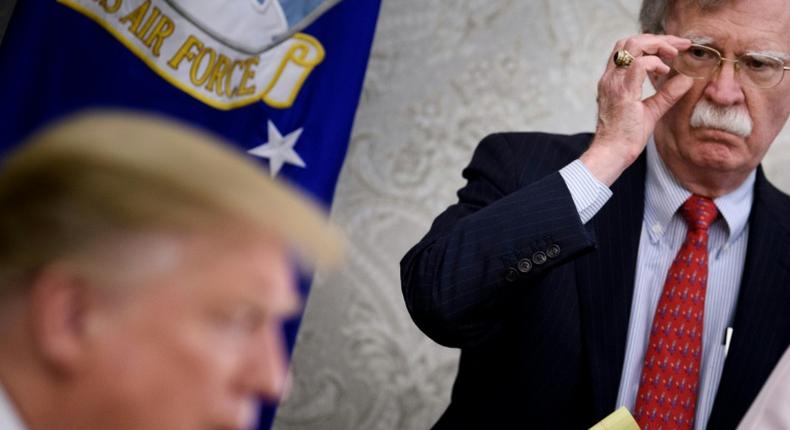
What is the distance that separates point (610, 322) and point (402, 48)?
1175 mm

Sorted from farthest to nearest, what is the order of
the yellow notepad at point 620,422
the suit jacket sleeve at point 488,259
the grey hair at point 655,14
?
the grey hair at point 655,14 < the suit jacket sleeve at point 488,259 < the yellow notepad at point 620,422

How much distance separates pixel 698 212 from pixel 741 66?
0.90 feet

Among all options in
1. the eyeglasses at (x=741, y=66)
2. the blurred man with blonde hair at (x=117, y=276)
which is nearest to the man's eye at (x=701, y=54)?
the eyeglasses at (x=741, y=66)

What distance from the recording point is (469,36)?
2.75 m

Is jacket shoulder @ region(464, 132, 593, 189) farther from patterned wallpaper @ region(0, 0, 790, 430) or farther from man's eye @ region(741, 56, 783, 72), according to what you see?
patterned wallpaper @ region(0, 0, 790, 430)

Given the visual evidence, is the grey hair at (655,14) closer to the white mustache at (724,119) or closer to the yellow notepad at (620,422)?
the white mustache at (724,119)

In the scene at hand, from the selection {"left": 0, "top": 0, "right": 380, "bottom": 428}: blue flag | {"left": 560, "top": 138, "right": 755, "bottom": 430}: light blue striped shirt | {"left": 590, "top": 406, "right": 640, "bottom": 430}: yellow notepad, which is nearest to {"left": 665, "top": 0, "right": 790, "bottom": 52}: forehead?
{"left": 560, "top": 138, "right": 755, "bottom": 430}: light blue striped shirt

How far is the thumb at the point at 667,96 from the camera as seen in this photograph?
183cm

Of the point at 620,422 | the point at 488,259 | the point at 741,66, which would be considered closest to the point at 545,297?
the point at 488,259

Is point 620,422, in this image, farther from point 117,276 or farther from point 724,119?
point 724,119

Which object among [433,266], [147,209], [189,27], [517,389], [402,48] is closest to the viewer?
[147,209]

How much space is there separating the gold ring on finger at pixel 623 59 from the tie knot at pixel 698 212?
0.29m

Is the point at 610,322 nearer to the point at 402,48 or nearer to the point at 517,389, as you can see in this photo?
the point at 517,389

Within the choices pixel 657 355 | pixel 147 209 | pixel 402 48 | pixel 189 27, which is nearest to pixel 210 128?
pixel 189 27
